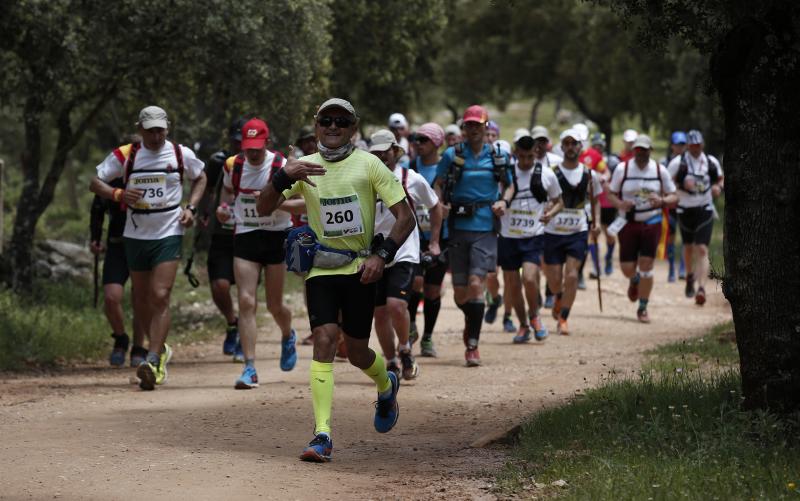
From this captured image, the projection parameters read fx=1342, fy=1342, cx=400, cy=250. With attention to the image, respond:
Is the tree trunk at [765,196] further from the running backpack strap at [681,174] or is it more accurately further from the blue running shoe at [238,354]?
the running backpack strap at [681,174]

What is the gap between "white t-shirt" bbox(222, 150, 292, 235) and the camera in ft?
39.2

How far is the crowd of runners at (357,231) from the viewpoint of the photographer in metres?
8.20

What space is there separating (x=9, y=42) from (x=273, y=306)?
4712mm

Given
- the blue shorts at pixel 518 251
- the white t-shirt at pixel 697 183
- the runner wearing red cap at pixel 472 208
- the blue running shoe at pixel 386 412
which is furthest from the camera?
the white t-shirt at pixel 697 183

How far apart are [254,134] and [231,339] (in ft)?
11.0

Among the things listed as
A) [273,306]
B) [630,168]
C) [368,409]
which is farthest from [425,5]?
[368,409]

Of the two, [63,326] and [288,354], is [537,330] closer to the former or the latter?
[288,354]

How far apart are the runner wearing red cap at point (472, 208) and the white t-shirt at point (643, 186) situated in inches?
166

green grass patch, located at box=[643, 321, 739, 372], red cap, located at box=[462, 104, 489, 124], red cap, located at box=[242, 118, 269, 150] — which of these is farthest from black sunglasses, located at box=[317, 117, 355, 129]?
red cap, located at box=[462, 104, 489, 124]

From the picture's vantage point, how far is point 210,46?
14734 millimetres

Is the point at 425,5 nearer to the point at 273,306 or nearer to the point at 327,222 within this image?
the point at 273,306

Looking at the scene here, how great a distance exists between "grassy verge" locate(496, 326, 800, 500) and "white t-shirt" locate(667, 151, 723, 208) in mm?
9558

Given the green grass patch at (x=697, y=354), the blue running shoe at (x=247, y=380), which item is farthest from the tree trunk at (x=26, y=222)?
the green grass patch at (x=697, y=354)

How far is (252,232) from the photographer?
1194 centimetres
